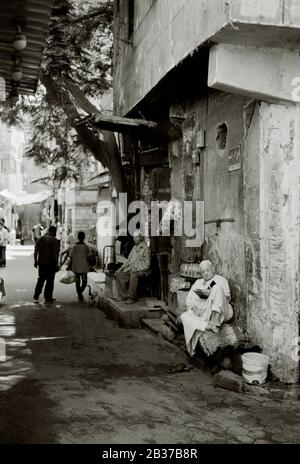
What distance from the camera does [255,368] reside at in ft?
19.7

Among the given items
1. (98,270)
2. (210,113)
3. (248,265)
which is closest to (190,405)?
(248,265)

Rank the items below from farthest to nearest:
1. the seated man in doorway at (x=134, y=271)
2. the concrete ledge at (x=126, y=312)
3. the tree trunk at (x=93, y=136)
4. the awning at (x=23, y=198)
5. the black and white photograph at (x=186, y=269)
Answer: the awning at (x=23, y=198), the tree trunk at (x=93, y=136), the seated man in doorway at (x=134, y=271), the concrete ledge at (x=126, y=312), the black and white photograph at (x=186, y=269)

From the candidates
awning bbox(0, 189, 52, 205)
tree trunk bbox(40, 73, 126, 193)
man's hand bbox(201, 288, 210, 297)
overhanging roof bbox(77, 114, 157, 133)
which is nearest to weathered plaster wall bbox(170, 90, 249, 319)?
man's hand bbox(201, 288, 210, 297)

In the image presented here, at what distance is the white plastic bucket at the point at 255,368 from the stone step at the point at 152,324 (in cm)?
325

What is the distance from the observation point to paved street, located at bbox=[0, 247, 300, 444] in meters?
4.79

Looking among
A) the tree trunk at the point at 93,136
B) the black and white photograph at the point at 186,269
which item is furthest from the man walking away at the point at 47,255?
the tree trunk at the point at 93,136

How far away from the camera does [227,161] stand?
25.1 feet

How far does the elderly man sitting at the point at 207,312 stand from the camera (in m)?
6.81

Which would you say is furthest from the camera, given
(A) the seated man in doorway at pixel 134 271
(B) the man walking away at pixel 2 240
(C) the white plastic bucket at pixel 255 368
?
(B) the man walking away at pixel 2 240

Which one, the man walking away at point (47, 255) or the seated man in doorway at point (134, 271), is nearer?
the seated man in doorway at point (134, 271)

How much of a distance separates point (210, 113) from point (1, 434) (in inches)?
227

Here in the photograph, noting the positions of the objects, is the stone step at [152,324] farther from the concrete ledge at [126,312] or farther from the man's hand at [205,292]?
the man's hand at [205,292]

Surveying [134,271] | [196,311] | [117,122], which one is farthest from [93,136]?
[196,311]

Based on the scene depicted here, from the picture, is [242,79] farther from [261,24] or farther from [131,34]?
[131,34]
